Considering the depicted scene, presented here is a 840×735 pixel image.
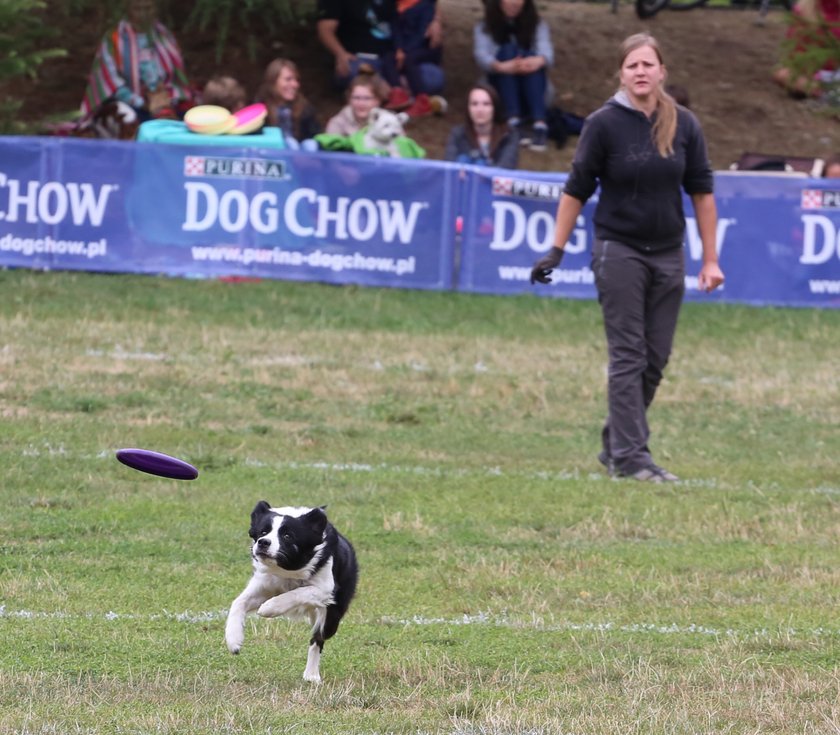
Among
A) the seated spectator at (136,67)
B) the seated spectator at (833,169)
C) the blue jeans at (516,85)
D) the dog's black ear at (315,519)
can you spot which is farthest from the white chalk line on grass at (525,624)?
the blue jeans at (516,85)

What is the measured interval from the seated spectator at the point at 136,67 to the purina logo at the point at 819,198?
6.40 meters

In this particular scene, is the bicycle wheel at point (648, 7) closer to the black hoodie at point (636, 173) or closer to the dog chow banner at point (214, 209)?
the dog chow banner at point (214, 209)

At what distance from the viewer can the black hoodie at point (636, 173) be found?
28.5 feet

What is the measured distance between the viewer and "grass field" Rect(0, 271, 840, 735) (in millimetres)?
5133

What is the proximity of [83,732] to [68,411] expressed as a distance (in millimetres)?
5942

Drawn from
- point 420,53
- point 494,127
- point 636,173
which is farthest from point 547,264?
point 420,53

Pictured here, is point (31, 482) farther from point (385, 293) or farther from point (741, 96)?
point (741, 96)

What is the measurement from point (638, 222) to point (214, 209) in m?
7.15

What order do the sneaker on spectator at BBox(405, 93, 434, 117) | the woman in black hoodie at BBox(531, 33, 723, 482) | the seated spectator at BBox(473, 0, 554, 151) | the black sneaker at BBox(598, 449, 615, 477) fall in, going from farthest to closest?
the sneaker on spectator at BBox(405, 93, 434, 117) → the seated spectator at BBox(473, 0, 554, 151) → the black sneaker at BBox(598, 449, 615, 477) → the woman in black hoodie at BBox(531, 33, 723, 482)

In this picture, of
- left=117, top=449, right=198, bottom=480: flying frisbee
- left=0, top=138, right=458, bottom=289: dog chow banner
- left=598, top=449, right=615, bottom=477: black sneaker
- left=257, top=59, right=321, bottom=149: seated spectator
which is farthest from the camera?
left=257, top=59, right=321, bottom=149: seated spectator

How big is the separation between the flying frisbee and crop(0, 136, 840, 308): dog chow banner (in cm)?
960

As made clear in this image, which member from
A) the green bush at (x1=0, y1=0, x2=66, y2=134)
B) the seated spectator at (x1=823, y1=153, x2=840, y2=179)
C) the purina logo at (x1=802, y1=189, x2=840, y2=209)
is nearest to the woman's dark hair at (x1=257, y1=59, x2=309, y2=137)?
the green bush at (x1=0, y1=0, x2=66, y2=134)

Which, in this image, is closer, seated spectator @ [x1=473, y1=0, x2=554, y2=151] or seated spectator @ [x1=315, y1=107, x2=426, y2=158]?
seated spectator @ [x1=315, y1=107, x2=426, y2=158]

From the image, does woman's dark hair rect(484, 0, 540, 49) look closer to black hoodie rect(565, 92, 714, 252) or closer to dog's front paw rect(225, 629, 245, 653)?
black hoodie rect(565, 92, 714, 252)
